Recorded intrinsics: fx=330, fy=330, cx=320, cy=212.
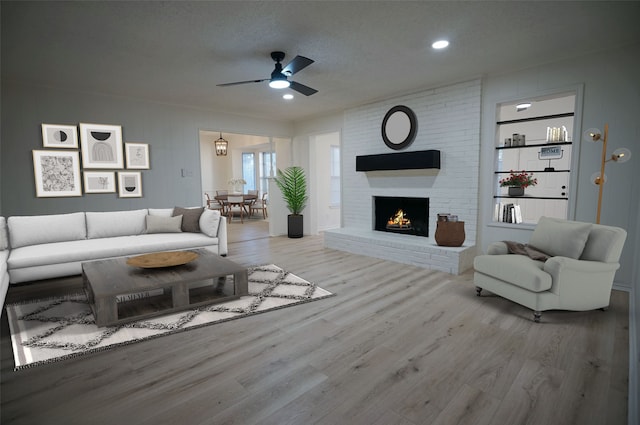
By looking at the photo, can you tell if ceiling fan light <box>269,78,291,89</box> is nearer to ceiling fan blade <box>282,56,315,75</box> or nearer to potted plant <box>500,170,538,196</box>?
ceiling fan blade <box>282,56,315,75</box>

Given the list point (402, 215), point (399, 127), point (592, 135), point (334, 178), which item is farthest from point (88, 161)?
point (592, 135)

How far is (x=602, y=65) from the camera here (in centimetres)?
352

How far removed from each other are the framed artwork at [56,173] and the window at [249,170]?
675 centimetres

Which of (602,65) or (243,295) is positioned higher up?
(602,65)

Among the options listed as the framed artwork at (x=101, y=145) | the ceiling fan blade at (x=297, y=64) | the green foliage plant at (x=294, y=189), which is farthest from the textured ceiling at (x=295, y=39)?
the green foliage plant at (x=294, y=189)

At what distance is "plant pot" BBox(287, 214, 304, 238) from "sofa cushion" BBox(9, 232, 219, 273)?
242cm

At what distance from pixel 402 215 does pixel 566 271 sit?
2868mm

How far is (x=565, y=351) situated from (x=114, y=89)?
5947 mm

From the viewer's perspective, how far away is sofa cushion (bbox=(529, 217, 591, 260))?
288 centimetres

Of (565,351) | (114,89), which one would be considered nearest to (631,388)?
(565,351)

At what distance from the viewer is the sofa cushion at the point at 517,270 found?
269 centimetres

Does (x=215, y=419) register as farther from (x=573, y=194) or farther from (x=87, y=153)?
(x=87, y=153)

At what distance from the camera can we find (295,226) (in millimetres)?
6918

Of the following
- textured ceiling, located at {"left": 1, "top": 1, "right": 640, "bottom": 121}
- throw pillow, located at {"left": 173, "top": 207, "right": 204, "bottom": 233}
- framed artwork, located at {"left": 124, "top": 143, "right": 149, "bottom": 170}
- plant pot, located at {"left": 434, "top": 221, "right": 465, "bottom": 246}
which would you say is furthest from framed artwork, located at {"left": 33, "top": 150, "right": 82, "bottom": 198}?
plant pot, located at {"left": 434, "top": 221, "right": 465, "bottom": 246}
